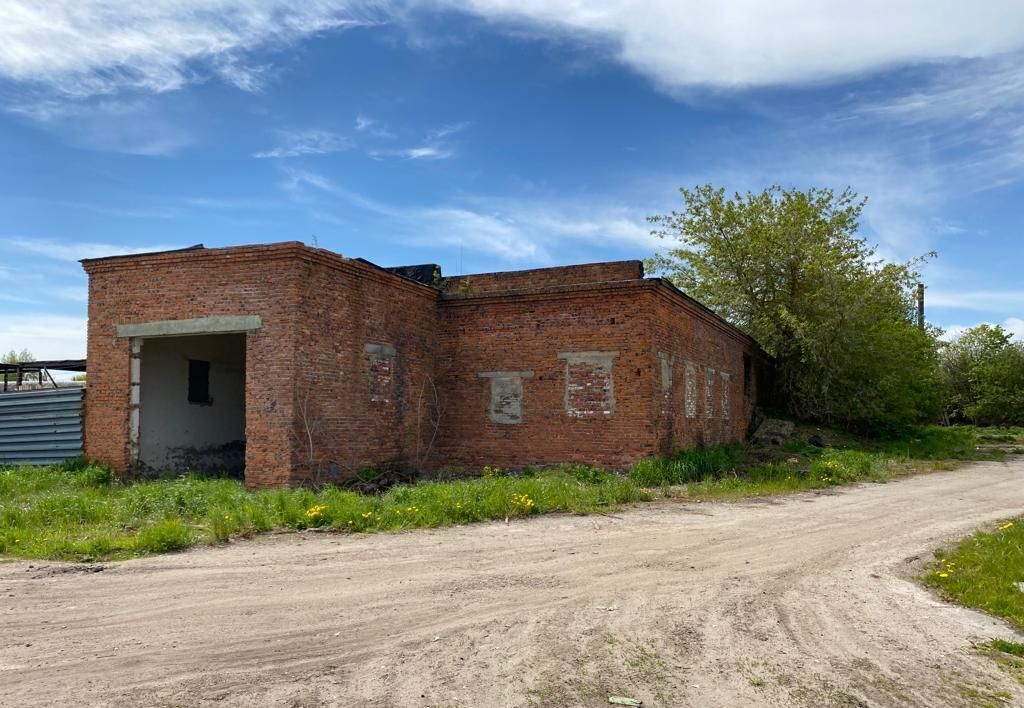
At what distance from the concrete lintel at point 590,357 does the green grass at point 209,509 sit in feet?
10.0

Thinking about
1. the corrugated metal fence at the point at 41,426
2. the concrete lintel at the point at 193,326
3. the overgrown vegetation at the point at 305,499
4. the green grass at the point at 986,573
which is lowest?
the green grass at the point at 986,573

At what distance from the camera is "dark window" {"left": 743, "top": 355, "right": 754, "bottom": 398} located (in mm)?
25016

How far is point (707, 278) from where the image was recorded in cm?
2825

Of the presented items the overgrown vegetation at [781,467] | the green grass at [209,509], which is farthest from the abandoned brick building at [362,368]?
the green grass at [209,509]

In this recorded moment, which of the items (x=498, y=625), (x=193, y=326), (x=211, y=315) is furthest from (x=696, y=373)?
(x=498, y=625)

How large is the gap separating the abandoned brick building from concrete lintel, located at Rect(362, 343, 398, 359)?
0.12 ft

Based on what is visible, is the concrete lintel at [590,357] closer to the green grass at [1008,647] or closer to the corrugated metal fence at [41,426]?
the corrugated metal fence at [41,426]

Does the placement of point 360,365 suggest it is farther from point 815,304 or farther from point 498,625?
point 815,304

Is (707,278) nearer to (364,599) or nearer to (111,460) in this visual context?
(111,460)

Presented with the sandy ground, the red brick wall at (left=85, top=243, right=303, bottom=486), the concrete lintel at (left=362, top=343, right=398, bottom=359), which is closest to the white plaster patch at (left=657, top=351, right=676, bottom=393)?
the concrete lintel at (left=362, top=343, right=398, bottom=359)

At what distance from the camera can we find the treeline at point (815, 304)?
2420 cm

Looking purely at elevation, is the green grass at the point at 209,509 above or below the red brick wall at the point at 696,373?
below

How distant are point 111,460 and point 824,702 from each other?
1430 centimetres

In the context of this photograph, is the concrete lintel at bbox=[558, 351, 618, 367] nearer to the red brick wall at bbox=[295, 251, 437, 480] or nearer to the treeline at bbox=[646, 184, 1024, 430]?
the red brick wall at bbox=[295, 251, 437, 480]
